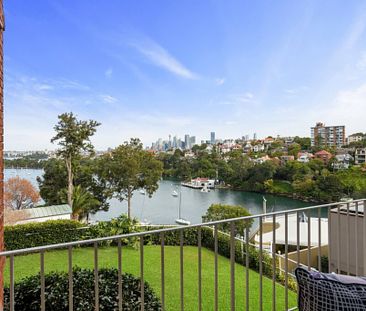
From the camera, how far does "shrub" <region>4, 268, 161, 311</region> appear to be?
2611 mm

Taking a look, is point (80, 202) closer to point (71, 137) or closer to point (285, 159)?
point (71, 137)

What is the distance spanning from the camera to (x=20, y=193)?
16.7 metres

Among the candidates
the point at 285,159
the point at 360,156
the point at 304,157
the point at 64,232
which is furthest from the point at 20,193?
the point at 360,156

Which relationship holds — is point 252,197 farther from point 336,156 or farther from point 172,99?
point 172,99

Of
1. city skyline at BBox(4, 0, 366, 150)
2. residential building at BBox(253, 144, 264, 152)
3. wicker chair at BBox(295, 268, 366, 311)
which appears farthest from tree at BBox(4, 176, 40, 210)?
residential building at BBox(253, 144, 264, 152)

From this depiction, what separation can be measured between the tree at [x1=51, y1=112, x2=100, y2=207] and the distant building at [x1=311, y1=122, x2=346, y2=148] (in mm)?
25616

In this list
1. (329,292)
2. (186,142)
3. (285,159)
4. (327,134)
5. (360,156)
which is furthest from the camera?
(186,142)

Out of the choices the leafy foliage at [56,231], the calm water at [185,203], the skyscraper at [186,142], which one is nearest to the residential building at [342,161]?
the calm water at [185,203]

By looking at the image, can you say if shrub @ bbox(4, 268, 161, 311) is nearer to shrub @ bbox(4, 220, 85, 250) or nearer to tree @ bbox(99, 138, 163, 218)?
shrub @ bbox(4, 220, 85, 250)

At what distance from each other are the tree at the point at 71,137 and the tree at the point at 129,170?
2.33 meters

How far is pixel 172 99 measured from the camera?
25.0m

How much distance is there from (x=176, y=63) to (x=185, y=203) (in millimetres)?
11776

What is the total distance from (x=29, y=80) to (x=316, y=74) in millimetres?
18573

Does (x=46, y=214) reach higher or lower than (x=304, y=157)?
lower
